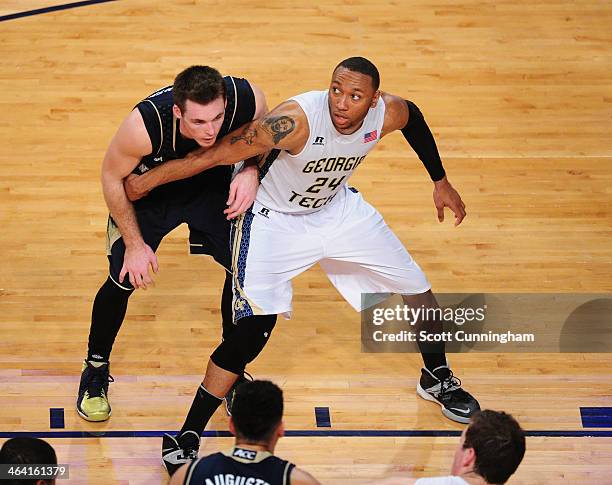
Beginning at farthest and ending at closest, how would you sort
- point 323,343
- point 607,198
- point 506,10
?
point 506,10, point 607,198, point 323,343

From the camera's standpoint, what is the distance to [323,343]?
20.3 ft

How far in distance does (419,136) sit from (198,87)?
131cm

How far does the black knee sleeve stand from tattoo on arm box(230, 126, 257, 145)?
0.84m

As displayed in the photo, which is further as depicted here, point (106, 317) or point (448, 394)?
point (448, 394)

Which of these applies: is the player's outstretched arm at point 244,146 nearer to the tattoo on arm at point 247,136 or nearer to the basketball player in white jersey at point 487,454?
the tattoo on arm at point 247,136

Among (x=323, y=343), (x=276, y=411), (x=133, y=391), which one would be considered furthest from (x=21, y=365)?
(x=276, y=411)

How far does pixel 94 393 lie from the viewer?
559 cm

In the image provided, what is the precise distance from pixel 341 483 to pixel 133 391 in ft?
4.15

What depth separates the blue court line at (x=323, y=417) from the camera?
561 cm

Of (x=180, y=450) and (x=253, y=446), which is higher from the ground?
(x=253, y=446)

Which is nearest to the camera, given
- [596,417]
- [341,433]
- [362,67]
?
[362,67]

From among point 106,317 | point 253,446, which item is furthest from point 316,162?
point 253,446

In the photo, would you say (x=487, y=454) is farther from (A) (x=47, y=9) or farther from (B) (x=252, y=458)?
(A) (x=47, y=9)

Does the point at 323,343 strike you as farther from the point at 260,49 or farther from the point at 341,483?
the point at 260,49
